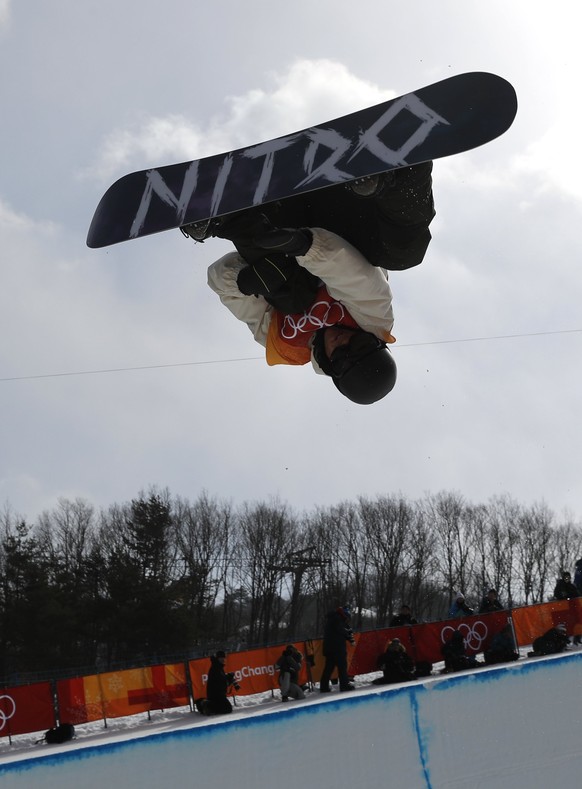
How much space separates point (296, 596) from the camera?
130 feet

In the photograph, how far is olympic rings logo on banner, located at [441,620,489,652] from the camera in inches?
399

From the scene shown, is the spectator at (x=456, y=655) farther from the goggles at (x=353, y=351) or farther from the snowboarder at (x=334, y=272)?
the goggles at (x=353, y=351)

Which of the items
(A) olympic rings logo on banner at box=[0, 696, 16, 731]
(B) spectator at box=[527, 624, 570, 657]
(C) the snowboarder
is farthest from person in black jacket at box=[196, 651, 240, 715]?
(C) the snowboarder

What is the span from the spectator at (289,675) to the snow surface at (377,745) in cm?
708

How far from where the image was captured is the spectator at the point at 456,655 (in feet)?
30.4

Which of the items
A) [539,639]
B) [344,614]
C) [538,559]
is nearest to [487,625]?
[539,639]

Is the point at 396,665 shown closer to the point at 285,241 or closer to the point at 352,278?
the point at 352,278

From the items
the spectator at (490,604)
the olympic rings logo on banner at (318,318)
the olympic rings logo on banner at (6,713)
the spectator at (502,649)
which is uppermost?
the olympic rings logo on banner at (318,318)

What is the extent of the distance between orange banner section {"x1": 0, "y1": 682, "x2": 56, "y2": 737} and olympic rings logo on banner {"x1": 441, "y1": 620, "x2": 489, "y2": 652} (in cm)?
516

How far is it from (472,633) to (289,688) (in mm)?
2835

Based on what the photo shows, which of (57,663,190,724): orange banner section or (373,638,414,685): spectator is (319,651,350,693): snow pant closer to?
(373,638,414,685): spectator

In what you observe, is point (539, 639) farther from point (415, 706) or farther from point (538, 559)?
point (538, 559)

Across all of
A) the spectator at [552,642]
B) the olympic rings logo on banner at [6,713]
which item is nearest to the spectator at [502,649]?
the spectator at [552,642]

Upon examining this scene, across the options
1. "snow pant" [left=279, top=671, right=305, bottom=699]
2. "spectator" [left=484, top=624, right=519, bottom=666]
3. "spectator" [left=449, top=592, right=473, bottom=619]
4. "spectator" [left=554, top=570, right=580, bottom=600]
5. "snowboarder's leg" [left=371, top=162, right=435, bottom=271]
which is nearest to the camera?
"snowboarder's leg" [left=371, top=162, right=435, bottom=271]
